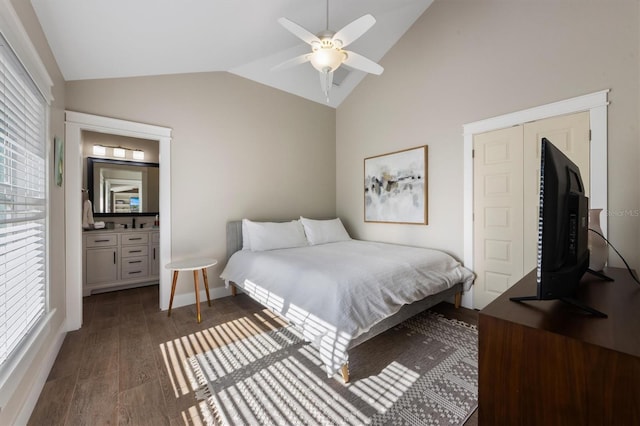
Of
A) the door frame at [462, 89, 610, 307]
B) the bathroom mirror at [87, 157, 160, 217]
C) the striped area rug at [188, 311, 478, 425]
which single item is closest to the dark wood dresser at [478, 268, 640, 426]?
the striped area rug at [188, 311, 478, 425]

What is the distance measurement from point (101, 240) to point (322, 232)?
9.73 feet

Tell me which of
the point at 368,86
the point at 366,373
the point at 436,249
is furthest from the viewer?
the point at 368,86

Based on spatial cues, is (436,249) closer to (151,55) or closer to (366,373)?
(366,373)

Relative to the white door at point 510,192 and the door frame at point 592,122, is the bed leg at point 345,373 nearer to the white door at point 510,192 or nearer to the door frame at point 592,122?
the white door at point 510,192

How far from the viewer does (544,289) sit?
2.93 feet

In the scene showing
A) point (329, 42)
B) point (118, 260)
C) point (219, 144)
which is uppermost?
point (329, 42)

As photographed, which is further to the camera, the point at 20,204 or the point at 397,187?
the point at 397,187

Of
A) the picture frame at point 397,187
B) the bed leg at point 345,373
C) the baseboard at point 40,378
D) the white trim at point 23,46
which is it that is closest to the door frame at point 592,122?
the picture frame at point 397,187

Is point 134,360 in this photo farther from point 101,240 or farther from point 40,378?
point 101,240

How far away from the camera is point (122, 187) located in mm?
3988

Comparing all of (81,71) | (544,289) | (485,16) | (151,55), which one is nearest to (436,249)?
Result: (544,289)

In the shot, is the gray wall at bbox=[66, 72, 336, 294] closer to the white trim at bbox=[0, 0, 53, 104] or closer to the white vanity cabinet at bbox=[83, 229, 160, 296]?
the white trim at bbox=[0, 0, 53, 104]

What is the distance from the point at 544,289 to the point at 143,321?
3220 mm

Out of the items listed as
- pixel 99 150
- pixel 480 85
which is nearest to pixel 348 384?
pixel 480 85
